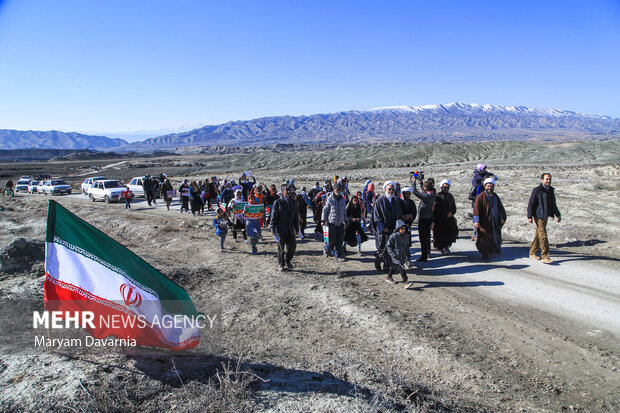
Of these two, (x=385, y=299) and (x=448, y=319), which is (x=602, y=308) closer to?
(x=448, y=319)

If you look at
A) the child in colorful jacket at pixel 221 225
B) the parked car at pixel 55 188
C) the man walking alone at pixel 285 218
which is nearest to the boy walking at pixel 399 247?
the man walking alone at pixel 285 218

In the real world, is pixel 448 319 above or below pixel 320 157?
below

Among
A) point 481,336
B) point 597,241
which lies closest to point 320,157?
point 597,241

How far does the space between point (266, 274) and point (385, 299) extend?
2.77 m

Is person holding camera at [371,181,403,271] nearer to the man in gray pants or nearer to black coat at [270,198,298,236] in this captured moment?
the man in gray pants

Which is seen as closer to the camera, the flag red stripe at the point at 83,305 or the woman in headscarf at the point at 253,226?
the flag red stripe at the point at 83,305

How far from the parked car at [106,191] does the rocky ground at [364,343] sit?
54.6ft

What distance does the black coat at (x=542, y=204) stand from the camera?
809 centimetres

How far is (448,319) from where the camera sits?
5.80 metres

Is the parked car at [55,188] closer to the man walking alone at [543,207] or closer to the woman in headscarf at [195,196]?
the woman in headscarf at [195,196]

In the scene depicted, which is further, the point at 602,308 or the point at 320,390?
the point at 602,308

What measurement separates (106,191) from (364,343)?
77.6ft

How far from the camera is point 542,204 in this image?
26.6 feet

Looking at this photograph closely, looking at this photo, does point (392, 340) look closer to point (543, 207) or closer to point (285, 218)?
point (285, 218)
